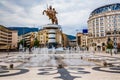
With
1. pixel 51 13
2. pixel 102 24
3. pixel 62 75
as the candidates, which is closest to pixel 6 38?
pixel 102 24

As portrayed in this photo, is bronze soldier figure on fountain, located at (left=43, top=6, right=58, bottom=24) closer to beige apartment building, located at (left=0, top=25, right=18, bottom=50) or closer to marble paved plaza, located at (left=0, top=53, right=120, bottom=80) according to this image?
marble paved plaza, located at (left=0, top=53, right=120, bottom=80)

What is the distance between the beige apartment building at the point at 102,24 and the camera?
13125cm

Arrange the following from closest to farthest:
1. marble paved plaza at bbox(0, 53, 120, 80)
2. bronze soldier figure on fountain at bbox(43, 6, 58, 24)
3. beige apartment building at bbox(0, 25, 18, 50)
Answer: marble paved plaza at bbox(0, 53, 120, 80) → bronze soldier figure on fountain at bbox(43, 6, 58, 24) → beige apartment building at bbox(0, 25, 18, 50)

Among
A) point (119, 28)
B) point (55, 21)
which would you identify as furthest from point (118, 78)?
point (119, 28)

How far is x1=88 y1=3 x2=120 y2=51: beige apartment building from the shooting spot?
13125 centimetres

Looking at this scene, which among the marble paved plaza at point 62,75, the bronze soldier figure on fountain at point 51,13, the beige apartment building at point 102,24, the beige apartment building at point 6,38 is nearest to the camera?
the marble paved plaza at point 62,75

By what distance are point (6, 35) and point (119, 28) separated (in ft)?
274

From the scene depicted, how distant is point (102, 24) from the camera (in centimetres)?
14012

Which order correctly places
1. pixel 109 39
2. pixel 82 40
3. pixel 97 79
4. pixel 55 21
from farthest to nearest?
pixel 82 40 < pixel 109 39 < pixel 55 21 < pixel 97 79

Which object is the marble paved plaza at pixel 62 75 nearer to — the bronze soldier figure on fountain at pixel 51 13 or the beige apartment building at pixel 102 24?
the bronze soldier figure on fountain at pixel 51 13

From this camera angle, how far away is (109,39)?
11962cm

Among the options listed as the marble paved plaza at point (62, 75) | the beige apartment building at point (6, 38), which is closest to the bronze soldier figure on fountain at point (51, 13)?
the marble paved plaza at point (62, 75)

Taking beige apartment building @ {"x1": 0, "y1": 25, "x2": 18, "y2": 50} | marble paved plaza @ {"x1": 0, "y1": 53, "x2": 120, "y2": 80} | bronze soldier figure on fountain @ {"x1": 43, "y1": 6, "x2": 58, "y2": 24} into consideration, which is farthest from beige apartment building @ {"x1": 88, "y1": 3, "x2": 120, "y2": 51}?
marble paved plaza @ {"x1": 0, "y1": 53, "x2": 120, "y2": 80}

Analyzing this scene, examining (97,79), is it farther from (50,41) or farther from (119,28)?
(119,28)
